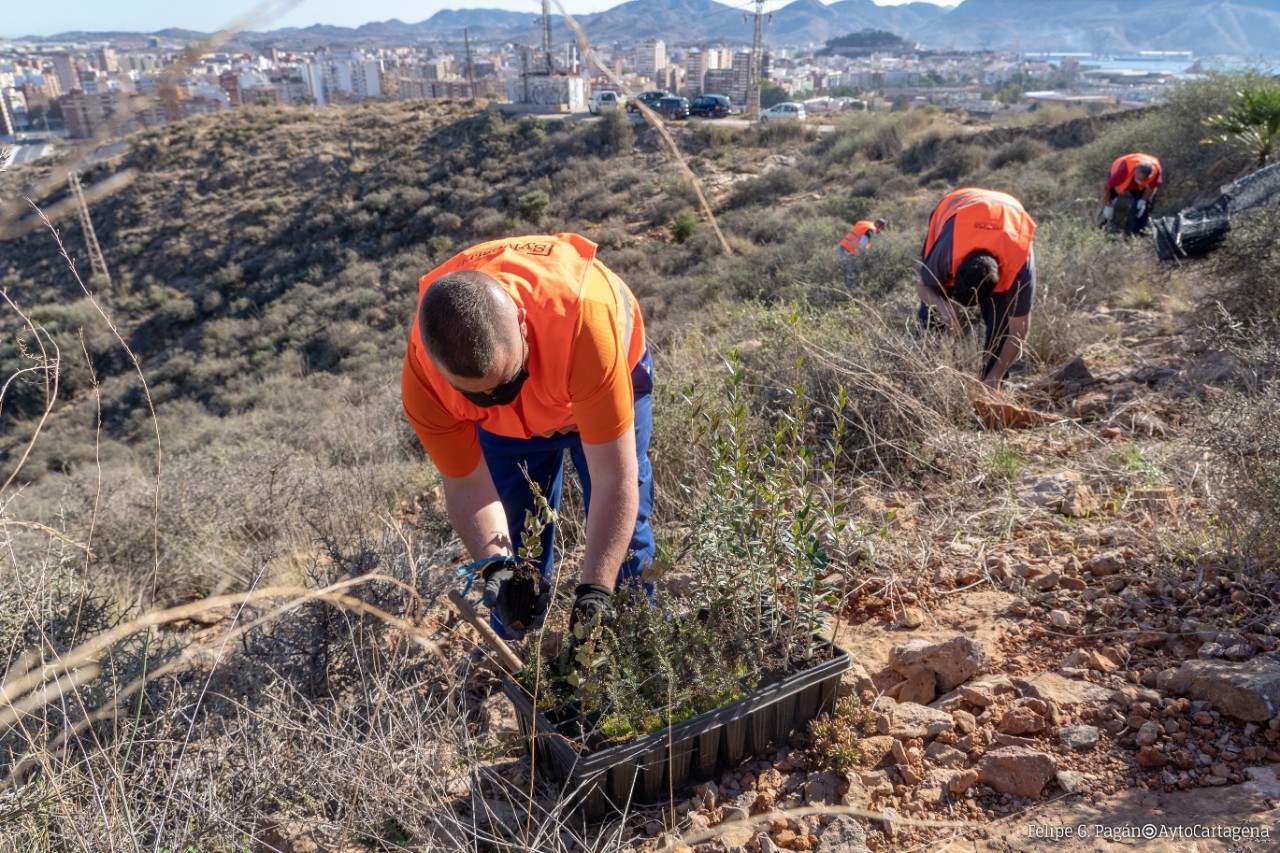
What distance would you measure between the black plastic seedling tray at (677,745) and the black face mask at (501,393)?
28.7 inches

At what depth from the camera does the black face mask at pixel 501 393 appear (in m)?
2.09

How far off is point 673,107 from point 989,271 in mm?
26302

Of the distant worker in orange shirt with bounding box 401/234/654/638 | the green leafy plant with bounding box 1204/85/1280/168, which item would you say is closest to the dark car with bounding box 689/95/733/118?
the green leafy plant with bounding box 1204/85/1280/168

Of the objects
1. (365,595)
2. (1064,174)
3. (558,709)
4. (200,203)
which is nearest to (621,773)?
(558,709)

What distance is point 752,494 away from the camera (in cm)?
201

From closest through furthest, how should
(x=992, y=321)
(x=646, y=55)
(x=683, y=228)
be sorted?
(x=992, y=321), (x=646, y=55), (x=683, y=228)

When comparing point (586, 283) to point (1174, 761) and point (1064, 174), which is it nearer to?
point (1174, 761)

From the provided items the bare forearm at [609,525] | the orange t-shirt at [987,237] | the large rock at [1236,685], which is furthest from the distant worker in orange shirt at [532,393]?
the orange t-shirt at [987,237]

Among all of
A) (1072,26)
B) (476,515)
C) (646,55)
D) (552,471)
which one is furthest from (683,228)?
(1072,26)

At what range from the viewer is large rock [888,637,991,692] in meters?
2.15

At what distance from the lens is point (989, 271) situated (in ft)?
12.9

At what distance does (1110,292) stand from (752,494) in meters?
5.28

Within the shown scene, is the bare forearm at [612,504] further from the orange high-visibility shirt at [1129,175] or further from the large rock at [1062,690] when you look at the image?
the orange high-visibility shirt at [1129,175]

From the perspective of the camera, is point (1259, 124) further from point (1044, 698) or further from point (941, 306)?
point (1044, 698)
